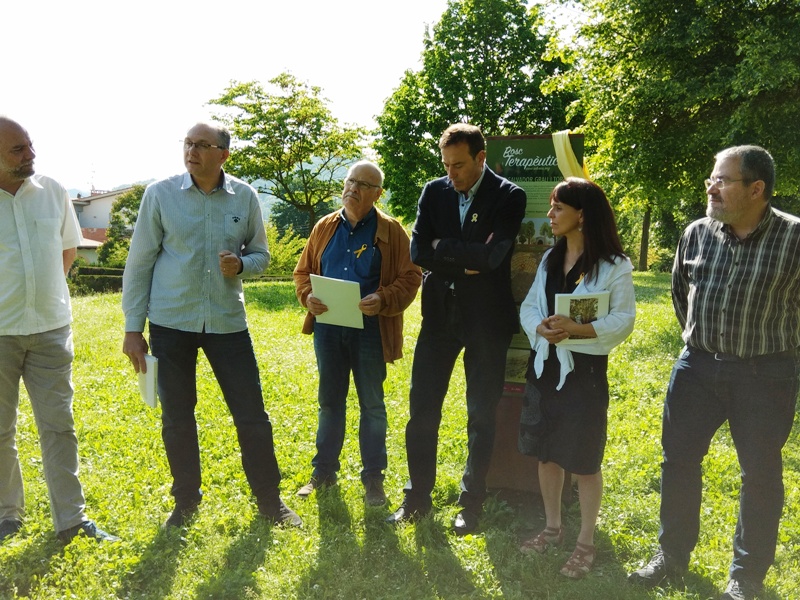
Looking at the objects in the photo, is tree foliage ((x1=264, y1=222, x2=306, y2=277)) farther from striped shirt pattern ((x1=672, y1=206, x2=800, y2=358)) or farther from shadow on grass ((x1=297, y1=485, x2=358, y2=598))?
striped shirt pattern ((x1=672, y1=206, x2=800, y2=358))

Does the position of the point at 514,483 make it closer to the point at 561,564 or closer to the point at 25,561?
the point at 561,564

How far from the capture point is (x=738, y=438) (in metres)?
3.63

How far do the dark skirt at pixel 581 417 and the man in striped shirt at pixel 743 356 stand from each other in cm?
39

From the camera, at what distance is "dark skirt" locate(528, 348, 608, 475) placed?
3.86 m

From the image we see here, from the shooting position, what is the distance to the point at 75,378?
28.7 feet

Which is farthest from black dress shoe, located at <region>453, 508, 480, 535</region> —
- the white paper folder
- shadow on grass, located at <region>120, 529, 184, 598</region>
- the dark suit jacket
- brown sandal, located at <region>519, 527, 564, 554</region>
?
the white paper folder

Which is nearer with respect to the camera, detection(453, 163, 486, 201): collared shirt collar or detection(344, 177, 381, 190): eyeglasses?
detection(453, 163, 486, 201): collared shirt collar

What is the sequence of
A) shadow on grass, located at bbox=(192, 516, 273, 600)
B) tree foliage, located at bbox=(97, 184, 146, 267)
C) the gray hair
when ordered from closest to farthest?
the gray hair
shadow on grass, located at bbox=(192, 516, 273, 600)
tree foliage, located at bbox=(97, 184, 146, 267)

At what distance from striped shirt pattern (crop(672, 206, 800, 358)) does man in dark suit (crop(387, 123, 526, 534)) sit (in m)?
1.18

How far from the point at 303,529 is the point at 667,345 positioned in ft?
26.8

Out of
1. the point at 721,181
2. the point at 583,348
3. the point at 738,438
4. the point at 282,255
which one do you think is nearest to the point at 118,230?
the point at 282,255

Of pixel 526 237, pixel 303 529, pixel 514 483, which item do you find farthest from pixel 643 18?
pixel 303 529

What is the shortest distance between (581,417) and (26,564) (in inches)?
130

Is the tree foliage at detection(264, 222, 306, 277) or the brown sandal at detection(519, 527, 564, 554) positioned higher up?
the brown sandal at detection(519, 527, 564, 554)
